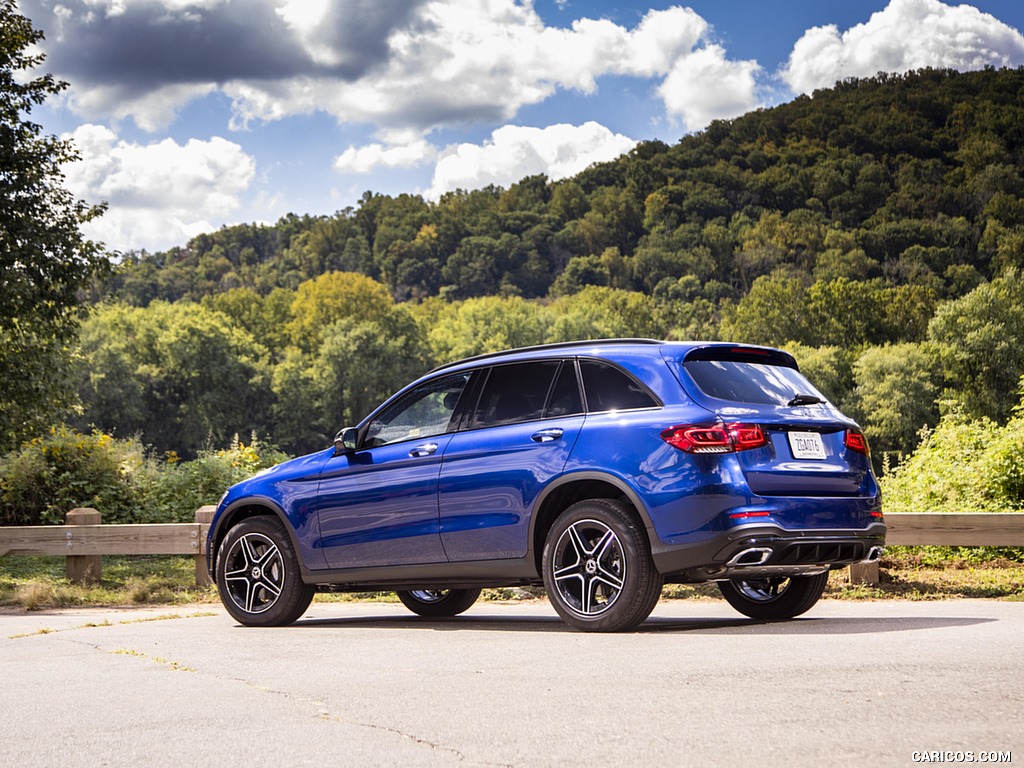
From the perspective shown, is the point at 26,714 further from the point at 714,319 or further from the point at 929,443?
the point at 714,319

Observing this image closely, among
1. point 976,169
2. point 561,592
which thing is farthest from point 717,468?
point 976,169

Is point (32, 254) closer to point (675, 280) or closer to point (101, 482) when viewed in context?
point (101, 482)

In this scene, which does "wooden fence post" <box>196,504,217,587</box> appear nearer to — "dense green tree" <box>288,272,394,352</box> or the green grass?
the green grass

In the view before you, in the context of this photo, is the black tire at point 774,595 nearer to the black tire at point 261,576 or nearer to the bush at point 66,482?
the black tire at point 261,576

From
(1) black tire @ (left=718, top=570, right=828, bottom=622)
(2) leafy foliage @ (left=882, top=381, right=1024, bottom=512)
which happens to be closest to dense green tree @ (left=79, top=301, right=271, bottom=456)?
(2) leafy foliage @ (left=882, top=381, right=1024, bottom=512)

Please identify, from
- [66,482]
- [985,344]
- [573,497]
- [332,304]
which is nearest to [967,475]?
[573,497]

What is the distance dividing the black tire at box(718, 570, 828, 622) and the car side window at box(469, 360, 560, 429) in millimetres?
1973

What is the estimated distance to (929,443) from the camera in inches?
790

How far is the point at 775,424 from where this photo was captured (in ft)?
26.5

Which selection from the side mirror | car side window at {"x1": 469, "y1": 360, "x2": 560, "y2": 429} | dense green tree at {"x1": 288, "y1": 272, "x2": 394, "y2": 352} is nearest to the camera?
car side window at {"x1": 469, "y1": 360, "x2": 560, "y2": 429}

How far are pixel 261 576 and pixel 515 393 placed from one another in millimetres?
2750

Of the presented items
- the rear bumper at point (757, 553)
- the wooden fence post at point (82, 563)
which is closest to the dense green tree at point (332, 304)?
the wooden fence post at point (82, 563)

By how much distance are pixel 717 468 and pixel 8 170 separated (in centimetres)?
2057

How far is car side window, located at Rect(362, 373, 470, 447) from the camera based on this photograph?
9344mm
